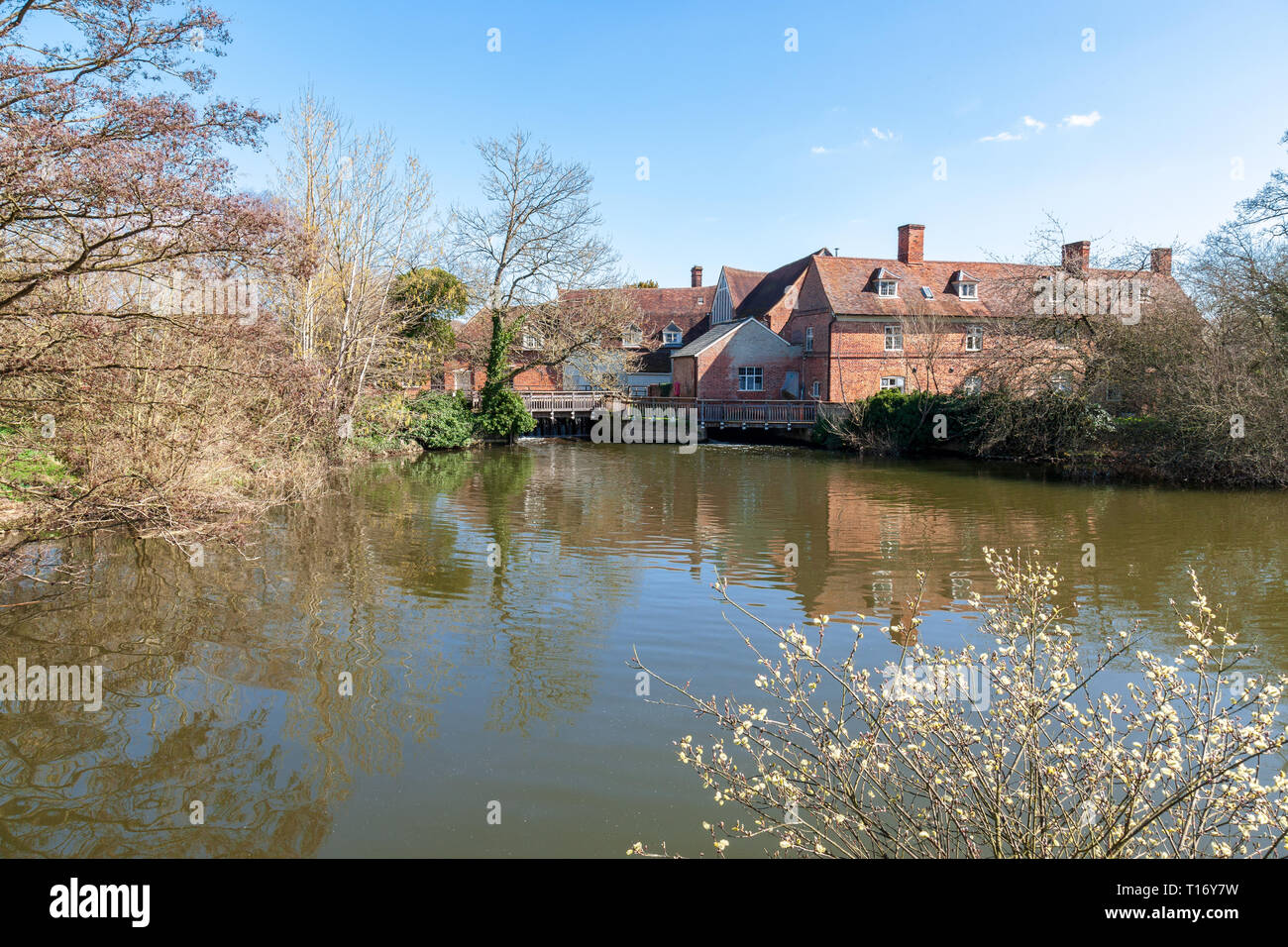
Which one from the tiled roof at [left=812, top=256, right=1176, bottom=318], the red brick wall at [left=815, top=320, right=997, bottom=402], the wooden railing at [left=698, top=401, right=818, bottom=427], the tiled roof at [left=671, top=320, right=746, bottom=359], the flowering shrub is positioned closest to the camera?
the flowering shrub

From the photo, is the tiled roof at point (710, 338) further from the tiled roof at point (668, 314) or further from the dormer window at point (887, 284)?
the dormer window at point (887, 284)

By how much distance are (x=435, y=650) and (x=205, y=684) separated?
2.19m

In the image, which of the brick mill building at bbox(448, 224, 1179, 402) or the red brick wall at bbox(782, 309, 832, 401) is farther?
the red brick wall at bbox(782, 309, 832, 401)

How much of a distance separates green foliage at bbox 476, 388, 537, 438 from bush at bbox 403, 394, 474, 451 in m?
1.02

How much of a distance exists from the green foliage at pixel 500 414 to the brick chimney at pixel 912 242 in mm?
21635

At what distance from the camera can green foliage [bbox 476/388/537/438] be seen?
36438mm

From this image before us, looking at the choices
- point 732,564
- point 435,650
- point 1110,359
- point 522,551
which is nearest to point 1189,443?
point 1110,359

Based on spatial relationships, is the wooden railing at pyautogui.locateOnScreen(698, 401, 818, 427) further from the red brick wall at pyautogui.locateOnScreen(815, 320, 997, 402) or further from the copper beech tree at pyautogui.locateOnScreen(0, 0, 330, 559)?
the copper beech tree at pyautogui.locateOnScreen(0, 0, 330, 559)

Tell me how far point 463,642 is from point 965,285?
125 ft

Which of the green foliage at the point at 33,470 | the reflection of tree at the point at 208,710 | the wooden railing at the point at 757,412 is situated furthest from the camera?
the wooden railing at the point at 757,412

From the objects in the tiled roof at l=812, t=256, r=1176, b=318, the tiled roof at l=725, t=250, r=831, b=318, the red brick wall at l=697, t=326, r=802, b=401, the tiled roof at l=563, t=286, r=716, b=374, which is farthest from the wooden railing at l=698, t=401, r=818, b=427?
the tiled roof at l=563, t=286, r=716, b=374

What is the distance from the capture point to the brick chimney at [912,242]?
4241cm

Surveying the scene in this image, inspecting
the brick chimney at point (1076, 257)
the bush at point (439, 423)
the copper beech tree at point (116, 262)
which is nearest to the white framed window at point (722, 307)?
the bush at point (439, 423)

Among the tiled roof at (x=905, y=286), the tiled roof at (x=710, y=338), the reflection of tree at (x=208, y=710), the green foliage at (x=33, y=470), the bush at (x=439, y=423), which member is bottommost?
the reflection of tree at (x=208, y=710)
